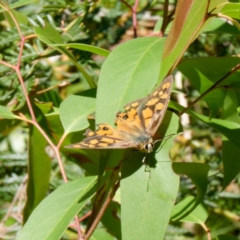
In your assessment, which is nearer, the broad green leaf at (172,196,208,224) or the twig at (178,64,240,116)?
the twig at (178,64,240,116)

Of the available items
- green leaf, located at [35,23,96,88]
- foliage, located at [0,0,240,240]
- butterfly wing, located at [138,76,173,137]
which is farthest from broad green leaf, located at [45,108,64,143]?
butterfly wing, located at [138,76,173,137]

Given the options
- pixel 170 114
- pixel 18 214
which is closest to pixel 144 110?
pixel 170 114

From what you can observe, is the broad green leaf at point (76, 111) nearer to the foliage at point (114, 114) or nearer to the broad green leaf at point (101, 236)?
the foliage at point (114, 114)

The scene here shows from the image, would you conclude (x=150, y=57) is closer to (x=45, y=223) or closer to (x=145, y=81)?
(x=145, y=81)

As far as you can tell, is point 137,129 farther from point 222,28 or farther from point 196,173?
point 222,28

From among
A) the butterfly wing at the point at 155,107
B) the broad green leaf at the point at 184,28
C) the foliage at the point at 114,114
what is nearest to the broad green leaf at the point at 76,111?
the foliage at the point at 114,114

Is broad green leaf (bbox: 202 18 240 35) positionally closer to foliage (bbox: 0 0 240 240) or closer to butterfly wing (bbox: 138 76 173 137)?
foliage (bbox: 0 0 240 240)
